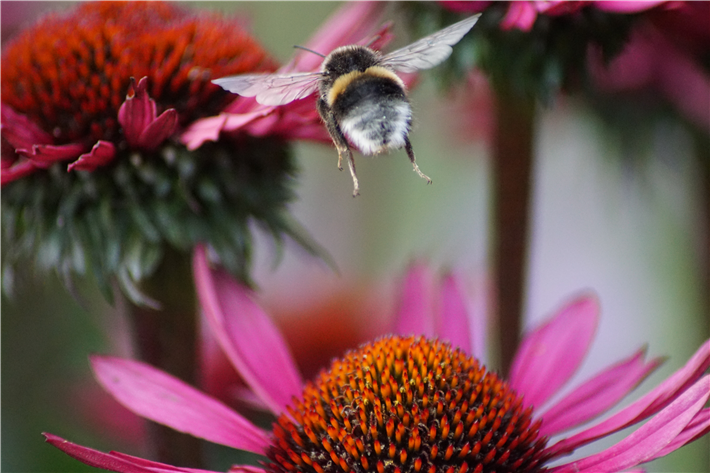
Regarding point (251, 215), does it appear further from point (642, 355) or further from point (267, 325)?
point (642, 355)

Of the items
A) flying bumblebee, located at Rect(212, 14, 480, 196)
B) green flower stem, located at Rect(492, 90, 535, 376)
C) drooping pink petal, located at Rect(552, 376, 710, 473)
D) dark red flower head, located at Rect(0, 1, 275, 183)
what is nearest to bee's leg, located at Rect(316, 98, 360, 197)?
flying bumblebee, located at Rect(212, 14, 480, 196)

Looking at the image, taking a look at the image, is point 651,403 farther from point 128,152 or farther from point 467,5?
point 128,152

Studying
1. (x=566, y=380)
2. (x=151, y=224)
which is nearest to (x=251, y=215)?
(x=151, y=224)

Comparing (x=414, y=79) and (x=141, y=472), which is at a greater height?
(x=414, y=79)

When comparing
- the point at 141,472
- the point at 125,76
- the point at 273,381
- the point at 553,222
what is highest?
the point at 553,222

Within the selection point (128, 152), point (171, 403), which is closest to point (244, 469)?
point (171, 403)

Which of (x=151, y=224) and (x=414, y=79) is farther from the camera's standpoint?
(x=414, y=79)
